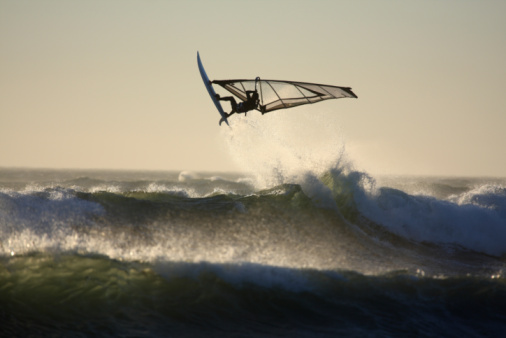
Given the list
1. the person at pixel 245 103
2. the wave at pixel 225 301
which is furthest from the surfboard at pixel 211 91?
the wave at pixel 225 301

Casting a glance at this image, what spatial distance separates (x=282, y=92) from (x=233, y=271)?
5.41 meters

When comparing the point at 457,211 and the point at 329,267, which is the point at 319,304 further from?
the point at 457,211

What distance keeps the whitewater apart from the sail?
205 centimetres

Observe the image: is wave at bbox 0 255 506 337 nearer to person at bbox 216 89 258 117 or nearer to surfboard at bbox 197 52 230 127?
person at bbox 216 89 258 117

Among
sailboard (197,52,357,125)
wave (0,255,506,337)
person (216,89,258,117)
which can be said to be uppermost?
sailboard (197,52,357,125)

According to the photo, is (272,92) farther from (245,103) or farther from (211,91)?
(211,91)

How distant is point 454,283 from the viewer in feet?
26.7

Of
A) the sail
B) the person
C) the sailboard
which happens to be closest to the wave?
the person

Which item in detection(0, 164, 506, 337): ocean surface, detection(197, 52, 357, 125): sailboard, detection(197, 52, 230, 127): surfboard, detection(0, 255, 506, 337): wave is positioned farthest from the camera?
detection(197, 52, 230, 127): surfboard

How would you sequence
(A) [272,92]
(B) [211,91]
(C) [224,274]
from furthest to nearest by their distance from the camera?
(A) [272,92] < (B) [211,91] < (C) [224,274]

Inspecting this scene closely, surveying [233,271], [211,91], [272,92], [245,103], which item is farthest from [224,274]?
[272,92]

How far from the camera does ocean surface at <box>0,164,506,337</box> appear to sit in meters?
6.66

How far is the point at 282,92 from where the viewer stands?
12008 millimetres

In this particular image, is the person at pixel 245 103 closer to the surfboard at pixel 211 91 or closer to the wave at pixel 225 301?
the surfboard at pixel 211 91
